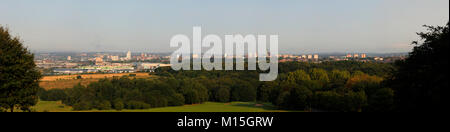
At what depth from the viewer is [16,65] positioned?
1850 centimetres

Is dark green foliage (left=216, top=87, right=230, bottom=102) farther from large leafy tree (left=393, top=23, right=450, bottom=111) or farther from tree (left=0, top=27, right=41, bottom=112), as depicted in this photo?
large leafy tree (left=393, top=23, right=450, bottom=111)

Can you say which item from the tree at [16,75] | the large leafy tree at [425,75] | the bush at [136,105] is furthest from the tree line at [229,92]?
the tree at [16,75]

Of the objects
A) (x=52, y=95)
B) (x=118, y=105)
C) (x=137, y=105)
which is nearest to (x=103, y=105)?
(x=118, y=105)

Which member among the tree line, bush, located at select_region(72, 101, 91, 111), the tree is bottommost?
bush, located at select_region(72, 101, 91, 111)

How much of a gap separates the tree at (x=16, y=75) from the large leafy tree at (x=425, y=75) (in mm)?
19199

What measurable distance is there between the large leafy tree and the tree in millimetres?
19199

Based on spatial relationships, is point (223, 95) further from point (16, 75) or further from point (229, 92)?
point (16, 75)

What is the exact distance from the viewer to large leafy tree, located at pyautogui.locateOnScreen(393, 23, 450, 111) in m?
12.5

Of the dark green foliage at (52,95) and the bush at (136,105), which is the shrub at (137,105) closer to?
the bush at (136,105)

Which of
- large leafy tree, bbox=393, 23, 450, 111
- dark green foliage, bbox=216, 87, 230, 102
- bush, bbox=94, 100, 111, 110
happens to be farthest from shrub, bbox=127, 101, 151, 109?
large leafy tree, bbox=393, 23, 450, 111

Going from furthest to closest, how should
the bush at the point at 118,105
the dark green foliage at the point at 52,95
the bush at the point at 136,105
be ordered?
1. the dark green foliage at the point at 52,95
2. the bush at the point at 136,105
3. the bush at the point at 118,105

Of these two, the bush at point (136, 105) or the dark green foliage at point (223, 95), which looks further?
the dark green foliage at point (223, 95)

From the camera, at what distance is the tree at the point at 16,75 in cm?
1814
